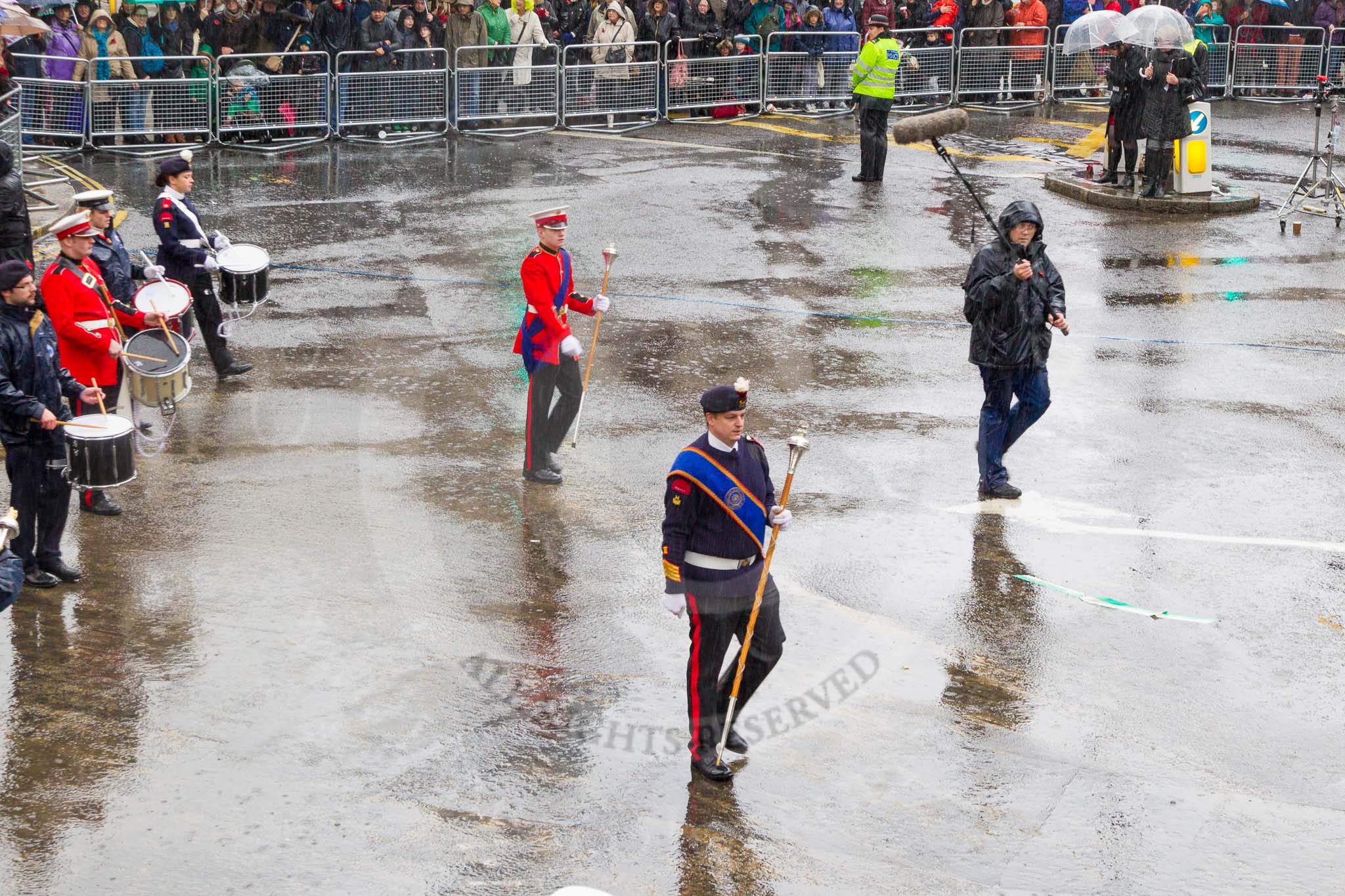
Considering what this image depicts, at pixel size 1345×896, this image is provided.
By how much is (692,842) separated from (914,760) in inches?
48.8

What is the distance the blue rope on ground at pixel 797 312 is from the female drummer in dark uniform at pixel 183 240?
3.31m

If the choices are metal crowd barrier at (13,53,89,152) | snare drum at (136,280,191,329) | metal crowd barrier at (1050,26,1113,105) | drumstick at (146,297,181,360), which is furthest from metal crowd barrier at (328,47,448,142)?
drumstick at (146,297,181,360)

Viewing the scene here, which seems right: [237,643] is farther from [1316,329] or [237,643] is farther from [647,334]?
[1316,329]

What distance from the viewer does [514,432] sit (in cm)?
1170

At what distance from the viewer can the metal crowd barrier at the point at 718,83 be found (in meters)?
25.1

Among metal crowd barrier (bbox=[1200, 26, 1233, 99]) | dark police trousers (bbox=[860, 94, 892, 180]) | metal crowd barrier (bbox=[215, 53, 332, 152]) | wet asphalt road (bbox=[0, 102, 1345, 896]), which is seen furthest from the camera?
metal crowd barrier (bbox=[1200, 26, 1233, 99])

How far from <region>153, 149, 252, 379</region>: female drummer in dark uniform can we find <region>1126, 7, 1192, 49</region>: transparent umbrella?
11.1 meters

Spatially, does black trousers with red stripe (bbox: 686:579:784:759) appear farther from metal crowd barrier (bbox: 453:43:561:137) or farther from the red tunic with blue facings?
metal crowd barrier (bbox: 453:43:561:137)

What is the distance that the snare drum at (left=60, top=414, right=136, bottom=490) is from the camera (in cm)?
877

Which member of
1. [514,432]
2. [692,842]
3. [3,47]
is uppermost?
[3,47]

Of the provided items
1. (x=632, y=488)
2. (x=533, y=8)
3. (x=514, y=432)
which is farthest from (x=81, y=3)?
(x=632, y=488)

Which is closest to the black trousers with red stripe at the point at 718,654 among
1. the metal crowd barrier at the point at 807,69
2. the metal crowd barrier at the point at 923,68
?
the metal crowd barrier at the point at 807,69

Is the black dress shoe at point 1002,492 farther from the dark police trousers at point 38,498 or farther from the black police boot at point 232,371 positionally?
the black police boot at point 232,371

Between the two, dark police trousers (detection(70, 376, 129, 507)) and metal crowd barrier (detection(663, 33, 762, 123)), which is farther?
metal crowd barrier (detection(663, 33, 762, 123))
